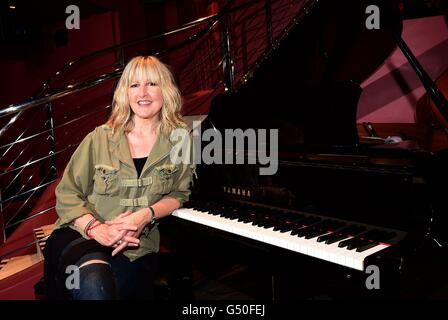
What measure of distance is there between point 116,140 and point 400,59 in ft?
10.3

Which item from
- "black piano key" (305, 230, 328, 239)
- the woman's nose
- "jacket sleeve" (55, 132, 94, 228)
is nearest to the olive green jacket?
"jacket sleeve" (55, 132, 94, 228)

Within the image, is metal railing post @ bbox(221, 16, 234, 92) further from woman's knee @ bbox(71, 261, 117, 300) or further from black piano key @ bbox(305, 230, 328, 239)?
woman's knee @ bbox(71, 261, 117, 300)

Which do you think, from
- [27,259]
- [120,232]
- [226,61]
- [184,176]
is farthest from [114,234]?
[226,61]

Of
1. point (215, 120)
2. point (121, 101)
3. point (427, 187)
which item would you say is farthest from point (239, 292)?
point (427, 187)

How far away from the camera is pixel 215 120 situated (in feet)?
9.93

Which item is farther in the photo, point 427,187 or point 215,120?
point 215,120

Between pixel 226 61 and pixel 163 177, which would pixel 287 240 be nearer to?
pixel 163 177

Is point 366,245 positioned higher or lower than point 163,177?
lower

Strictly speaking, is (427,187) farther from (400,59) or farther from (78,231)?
(400,59)

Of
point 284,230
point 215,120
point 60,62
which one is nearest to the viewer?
point 284,230

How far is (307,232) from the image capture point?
1.86 meters

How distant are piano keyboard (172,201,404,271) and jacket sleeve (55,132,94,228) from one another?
0.60 m

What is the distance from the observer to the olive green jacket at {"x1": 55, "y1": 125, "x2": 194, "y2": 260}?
2172mm

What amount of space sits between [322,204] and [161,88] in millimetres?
1114
